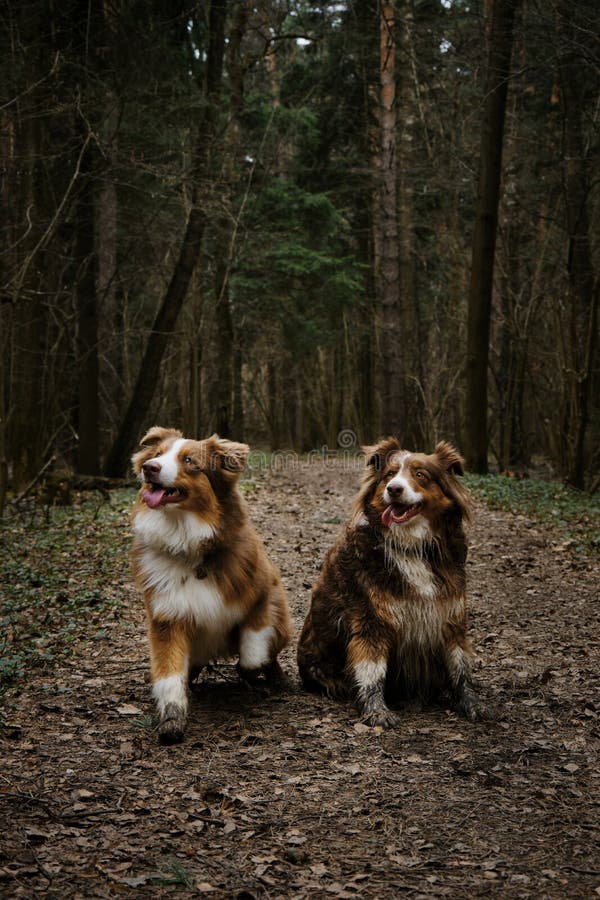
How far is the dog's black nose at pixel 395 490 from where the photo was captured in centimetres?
490

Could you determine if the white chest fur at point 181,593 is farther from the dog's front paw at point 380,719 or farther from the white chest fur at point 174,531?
the dog's front paw at point 380,719

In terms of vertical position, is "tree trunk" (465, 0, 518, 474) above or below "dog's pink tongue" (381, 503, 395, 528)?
above

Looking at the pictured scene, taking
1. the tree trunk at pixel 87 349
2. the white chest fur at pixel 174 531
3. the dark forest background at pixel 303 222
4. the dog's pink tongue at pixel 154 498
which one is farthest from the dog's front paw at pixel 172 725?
the tree trunk at pixel 87 349

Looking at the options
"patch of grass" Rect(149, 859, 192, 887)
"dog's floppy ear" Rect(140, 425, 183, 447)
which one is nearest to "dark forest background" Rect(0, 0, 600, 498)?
"dog's floppy ear" Rect(140, 425, 183, 447)

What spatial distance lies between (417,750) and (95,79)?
11.6 metres

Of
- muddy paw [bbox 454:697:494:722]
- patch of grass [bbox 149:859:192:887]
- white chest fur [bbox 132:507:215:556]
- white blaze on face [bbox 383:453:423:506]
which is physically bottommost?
muddy paw [bbox 454:697:494:722]

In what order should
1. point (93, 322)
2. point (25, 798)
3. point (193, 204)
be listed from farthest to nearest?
1. point (93, 322)
2. point (193, 204)
3. point (25, 798)

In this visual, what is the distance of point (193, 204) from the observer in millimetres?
14242

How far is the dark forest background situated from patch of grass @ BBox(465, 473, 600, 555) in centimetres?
62

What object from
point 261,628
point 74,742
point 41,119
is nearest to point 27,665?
point 74,742

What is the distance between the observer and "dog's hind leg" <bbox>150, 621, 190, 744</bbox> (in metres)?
4.74

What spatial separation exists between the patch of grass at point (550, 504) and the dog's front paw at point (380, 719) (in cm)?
599

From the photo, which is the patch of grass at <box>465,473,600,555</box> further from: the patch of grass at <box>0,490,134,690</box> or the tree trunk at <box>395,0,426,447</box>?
the patch of grass at <box>0,490,134,690</box>

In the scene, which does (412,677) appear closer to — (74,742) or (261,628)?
(261,628)
